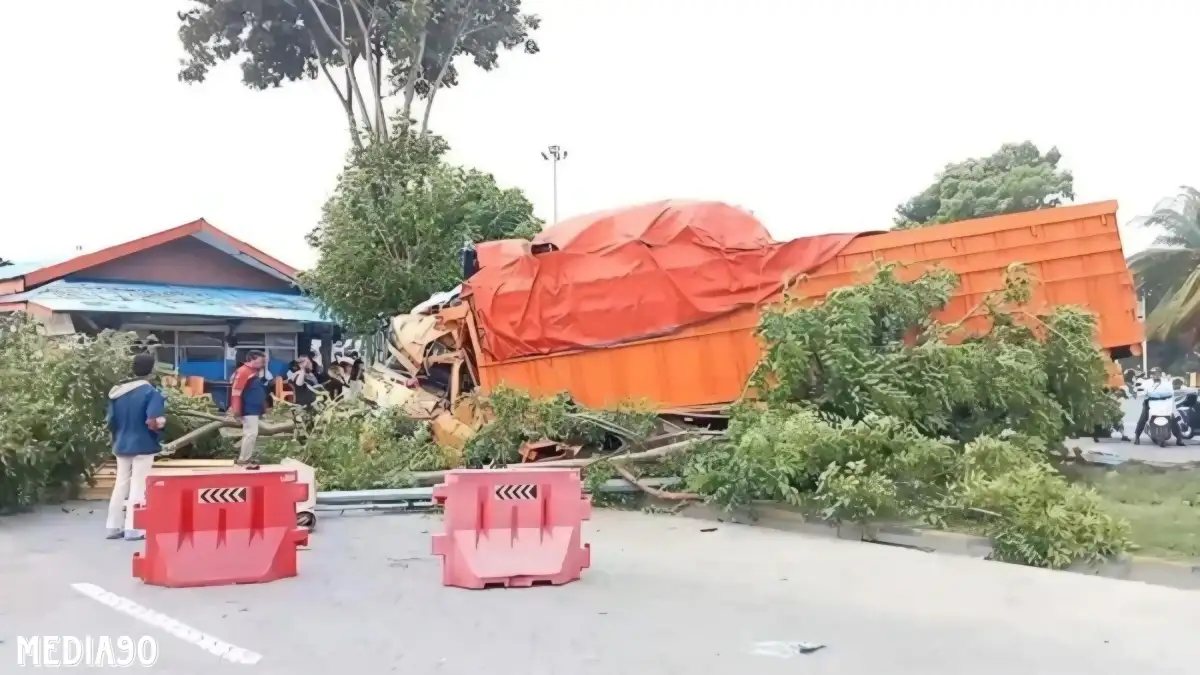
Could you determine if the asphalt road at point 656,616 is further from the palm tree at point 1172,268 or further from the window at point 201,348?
the window at point 201,348

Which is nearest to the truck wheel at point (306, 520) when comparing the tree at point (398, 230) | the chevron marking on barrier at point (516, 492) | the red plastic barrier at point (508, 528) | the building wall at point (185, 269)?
the red plastic barrier at point (508, 528)

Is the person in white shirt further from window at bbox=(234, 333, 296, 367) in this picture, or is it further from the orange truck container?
window at bbox=(234, 333, 296, 367)

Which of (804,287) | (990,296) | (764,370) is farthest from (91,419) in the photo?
(990,296)

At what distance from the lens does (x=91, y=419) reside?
1208 cm

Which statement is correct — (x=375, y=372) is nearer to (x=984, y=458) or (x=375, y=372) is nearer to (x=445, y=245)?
(x=445, y=245)

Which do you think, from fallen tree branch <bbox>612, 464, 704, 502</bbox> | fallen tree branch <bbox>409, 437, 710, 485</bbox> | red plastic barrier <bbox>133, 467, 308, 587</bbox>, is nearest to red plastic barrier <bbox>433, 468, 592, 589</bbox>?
red plastic barrier <bbox>133, 467, 308, 587</bbox>

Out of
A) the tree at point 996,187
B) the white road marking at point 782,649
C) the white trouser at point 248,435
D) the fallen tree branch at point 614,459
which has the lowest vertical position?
the white road marking at point 782,649

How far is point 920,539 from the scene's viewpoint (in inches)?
362

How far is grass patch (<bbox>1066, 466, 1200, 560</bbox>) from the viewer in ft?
28.1

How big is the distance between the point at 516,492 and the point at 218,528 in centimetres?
222

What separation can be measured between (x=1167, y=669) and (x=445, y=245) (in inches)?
750

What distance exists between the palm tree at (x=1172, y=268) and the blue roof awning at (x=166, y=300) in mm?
17032

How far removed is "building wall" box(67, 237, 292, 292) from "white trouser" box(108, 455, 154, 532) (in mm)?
13991

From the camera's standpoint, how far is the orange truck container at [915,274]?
1289 cm
